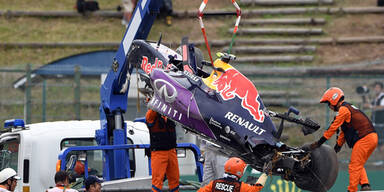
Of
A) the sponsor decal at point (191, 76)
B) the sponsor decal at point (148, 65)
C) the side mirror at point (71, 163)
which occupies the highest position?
the sponsor decal at point (148, 65)

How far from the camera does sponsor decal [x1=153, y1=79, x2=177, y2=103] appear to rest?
797cm

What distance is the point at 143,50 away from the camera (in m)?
9.48

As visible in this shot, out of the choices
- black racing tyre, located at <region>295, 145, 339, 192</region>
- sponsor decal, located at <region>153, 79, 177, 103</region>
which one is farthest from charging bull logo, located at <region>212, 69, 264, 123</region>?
black racing tyre, located at <region>295, 145, 339, 192</region>

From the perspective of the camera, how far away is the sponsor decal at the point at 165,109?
7.93m

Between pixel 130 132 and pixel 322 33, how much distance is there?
561 inches

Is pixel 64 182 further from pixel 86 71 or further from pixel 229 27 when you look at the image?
pixel 229 27

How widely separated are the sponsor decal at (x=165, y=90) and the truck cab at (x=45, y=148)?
9.97 feet

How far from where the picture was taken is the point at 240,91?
7766 mm

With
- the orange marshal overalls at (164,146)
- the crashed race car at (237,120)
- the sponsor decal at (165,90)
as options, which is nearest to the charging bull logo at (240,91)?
the crashed race car at (237,120)

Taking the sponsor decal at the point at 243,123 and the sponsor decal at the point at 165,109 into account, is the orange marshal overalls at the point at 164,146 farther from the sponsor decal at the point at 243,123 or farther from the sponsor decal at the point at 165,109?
the sponsor decal at the point at 243,123

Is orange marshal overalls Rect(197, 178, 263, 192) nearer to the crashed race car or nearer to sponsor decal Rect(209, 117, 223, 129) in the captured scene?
the crashed race car

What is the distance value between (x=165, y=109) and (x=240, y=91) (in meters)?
0.83

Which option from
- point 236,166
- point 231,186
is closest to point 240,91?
point 236,166

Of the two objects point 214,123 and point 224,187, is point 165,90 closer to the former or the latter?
point 214,123
